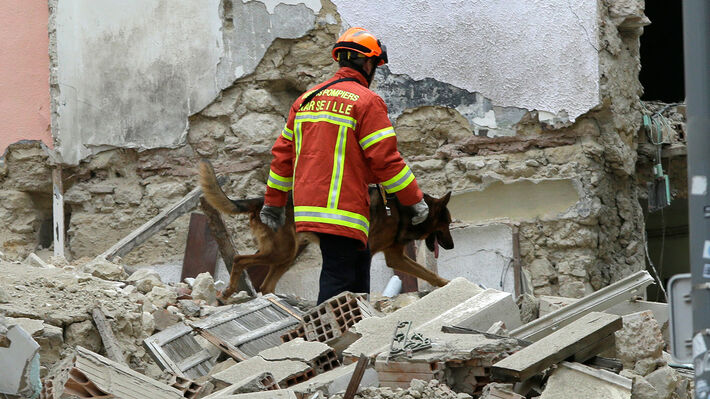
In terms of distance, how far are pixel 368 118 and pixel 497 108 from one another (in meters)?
3.15

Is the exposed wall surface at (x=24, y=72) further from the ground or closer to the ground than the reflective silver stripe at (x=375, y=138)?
further from the ground

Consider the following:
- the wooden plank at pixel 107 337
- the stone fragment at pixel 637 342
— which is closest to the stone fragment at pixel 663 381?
the stone fragment at pixel 637 342

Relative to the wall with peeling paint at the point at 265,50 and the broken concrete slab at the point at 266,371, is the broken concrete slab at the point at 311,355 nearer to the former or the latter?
the broken concrete slab at the point at 266,371

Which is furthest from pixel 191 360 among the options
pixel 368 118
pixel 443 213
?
pixel 443 213

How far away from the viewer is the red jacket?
6121 millimetres

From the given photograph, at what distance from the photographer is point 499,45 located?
905 cm

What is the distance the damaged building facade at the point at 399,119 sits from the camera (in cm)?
886

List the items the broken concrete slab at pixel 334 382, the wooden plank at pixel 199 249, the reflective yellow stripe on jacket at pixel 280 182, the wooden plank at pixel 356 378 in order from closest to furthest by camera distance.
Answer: the wooden plank at pixel 356 378 → the broken concrete slab at pixel 334 382 → the reflective yellow stripe on jacket at pixel 280 182 → the wooden plank at pixel 199 249

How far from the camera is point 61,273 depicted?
5.99m

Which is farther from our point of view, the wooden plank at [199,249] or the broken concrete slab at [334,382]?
the wooden plank at [199,249]

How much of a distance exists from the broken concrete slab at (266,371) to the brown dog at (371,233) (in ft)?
7.59

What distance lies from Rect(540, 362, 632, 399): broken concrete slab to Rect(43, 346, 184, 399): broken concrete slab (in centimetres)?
161

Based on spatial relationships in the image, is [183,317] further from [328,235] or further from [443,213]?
[443,213]

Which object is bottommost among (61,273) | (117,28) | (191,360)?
(191,360)
